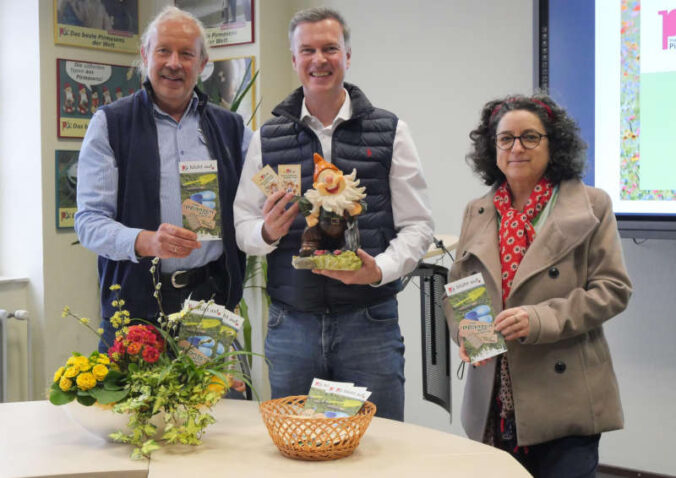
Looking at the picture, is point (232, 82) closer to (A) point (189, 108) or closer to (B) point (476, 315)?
(A) point (189, 108)

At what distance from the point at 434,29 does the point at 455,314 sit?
2325mm

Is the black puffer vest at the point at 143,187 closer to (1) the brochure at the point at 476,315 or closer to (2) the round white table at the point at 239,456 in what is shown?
(2) the round white table at the point at 239,456

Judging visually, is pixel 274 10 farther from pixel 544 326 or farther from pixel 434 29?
pixel 544 326

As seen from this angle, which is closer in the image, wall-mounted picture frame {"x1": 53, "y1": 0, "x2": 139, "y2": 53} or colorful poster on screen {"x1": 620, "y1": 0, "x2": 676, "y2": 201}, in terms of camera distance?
colorful poster on screen {"x1": 620, "y1": 0, "x2": 676, "y2": 201}

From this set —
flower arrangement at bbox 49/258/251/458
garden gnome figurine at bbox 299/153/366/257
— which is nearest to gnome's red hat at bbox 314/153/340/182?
garden gnome figurine at bbox 299/153/366/257

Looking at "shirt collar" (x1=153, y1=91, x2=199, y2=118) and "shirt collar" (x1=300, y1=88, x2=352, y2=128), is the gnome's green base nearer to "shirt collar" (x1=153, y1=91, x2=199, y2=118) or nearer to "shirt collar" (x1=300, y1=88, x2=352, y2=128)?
"shirt collar" (x1=300, y1=88, x2=352, y2=128)

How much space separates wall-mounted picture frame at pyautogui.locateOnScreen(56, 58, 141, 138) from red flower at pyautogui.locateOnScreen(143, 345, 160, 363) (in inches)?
112

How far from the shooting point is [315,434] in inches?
63.6

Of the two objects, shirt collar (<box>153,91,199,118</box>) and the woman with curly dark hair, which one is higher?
shirt collar (<box>153,91,199,118</box>)

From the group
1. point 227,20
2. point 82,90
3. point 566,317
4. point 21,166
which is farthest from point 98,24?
point 566,317

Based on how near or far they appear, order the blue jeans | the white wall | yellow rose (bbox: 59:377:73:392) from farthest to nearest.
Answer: the white wall, the blue jeans, yellow rose (bbox: 59:377:73:392)

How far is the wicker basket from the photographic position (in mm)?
1613

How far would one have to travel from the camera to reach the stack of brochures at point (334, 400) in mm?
1732

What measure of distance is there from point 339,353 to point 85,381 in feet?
2.60
